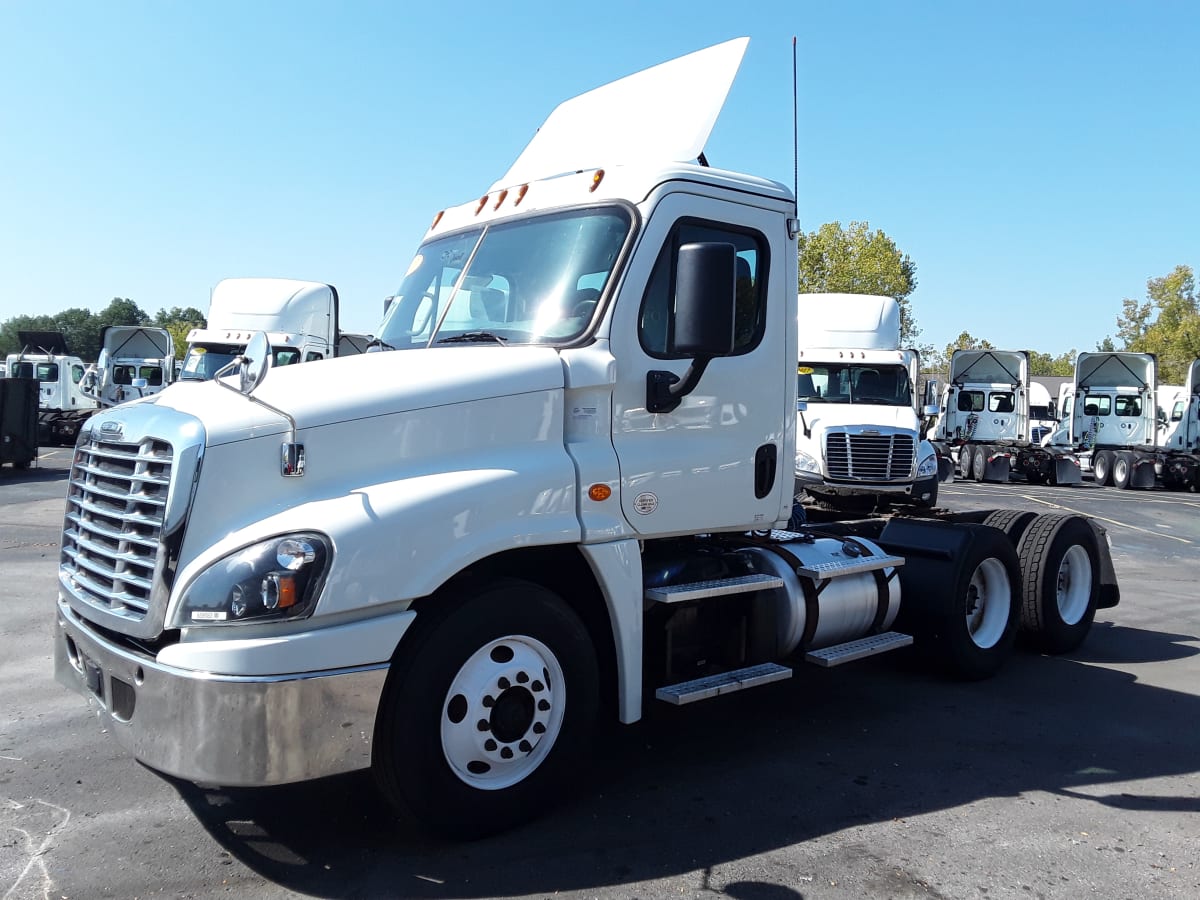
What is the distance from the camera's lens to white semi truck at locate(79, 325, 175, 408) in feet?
91.7

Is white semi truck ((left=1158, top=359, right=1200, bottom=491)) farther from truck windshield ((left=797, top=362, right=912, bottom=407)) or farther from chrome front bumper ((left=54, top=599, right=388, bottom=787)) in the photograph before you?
chrome front bumper ((left=54, top=599, right=388, bottom=787))

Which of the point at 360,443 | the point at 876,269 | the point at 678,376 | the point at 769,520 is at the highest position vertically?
the point at 876,269

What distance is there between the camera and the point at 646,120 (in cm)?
542

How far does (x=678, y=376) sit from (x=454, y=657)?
1.74m

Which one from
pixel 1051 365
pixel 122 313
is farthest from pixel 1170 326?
pixel 122 313

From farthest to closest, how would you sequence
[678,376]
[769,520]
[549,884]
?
[769,520] < [678,376] < [549,884]

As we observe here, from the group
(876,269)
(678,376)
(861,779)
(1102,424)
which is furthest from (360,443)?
(876,269)

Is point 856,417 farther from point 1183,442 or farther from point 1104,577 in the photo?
point 1183,442

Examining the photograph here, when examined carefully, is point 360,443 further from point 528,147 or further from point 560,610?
point 528,147

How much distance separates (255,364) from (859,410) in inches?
446

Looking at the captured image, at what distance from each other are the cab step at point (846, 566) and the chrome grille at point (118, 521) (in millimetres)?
3394

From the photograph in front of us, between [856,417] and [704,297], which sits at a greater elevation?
[704,297]

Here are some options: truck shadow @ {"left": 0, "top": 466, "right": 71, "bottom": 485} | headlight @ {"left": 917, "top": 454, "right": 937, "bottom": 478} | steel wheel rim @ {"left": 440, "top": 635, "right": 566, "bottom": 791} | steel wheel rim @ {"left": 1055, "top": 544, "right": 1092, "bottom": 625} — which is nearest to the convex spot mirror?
steel wheel rim @ {"left": 440, "top": 635, "right": 566, "bottom": 791}

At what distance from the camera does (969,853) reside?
4.08 meters
